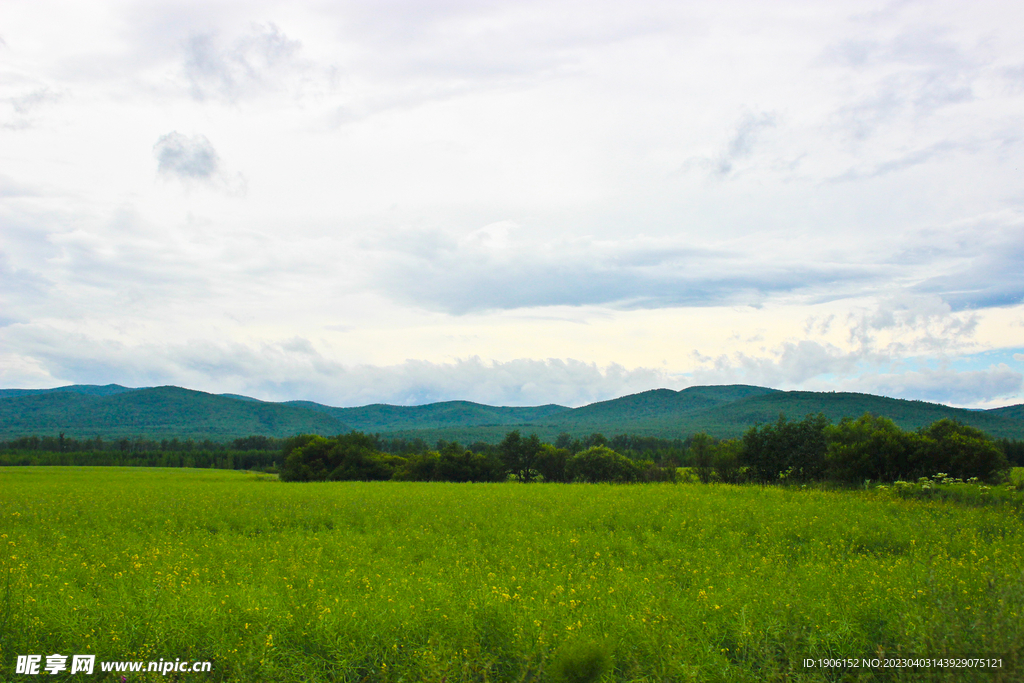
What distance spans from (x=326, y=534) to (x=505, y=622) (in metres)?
9.86

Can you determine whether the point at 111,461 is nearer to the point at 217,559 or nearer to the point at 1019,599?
the point at 217,559

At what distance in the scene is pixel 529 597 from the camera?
8828 millimetres

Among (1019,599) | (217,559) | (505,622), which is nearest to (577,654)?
(505,622)

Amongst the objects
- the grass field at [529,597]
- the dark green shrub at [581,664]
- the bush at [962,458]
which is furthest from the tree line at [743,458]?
the dark green shrub at [581,664]

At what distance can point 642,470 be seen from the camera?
64250 millimetres

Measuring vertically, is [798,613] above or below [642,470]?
above

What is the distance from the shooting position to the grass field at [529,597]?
6902 mm

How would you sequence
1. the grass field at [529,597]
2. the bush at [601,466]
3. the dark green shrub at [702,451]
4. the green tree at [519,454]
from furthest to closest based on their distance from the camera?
1. the dark green shrub at [702,451]
2. the green tree at [519,454]
3. the bush at [601,466]
4. the grass field at [529,597]

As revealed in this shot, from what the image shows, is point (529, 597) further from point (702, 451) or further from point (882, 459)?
point (702, 451)

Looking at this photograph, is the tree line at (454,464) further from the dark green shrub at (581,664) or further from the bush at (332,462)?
the dark green shrub at (581,664)

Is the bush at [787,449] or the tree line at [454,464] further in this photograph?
the tree line at [454,464]

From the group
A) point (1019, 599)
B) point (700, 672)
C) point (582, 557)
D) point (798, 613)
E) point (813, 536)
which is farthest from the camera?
point (813, 536)

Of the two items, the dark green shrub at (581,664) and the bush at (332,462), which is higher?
the dark green shrub at (581,664)

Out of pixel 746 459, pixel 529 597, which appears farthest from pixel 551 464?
pixel 529 597
